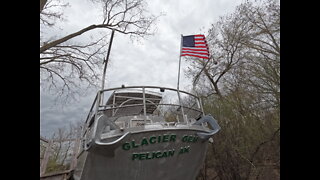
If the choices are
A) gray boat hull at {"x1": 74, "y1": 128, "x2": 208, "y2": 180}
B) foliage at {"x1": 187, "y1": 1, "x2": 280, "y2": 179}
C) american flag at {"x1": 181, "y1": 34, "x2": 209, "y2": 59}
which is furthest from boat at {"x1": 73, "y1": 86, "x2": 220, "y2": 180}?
foliage at {"x1": 187, "y1": 1, "x2": 280, "y2": 179}

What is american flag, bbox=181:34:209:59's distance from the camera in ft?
23.4

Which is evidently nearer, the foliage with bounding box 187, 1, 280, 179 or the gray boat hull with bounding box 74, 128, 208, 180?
the gray boat hull with bounding box 74, 128, 208, 180

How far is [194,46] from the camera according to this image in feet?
23.7

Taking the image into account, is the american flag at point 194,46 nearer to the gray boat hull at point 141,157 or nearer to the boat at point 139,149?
the boat at point 139,149

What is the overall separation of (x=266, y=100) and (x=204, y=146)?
5980mm

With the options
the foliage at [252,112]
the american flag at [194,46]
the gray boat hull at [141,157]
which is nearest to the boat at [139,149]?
the gray boat hull at [141,157]

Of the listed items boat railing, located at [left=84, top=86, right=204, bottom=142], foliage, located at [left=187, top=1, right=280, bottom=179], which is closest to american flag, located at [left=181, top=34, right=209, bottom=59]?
boat railing, located at [left=84, top=86, right=204, bottom=142]

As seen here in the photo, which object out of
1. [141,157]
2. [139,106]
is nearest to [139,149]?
[141,157]

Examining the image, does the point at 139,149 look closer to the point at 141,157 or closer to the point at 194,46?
the point at 141,157

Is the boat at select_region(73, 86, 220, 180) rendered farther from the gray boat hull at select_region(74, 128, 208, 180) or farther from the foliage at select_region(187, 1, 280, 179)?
the foliage at select_region(187, 1, 280, 179)

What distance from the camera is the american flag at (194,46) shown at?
712 cm

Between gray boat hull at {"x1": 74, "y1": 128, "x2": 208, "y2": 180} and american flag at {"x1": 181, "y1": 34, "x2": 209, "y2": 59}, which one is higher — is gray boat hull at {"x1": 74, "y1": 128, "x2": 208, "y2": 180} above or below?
below
